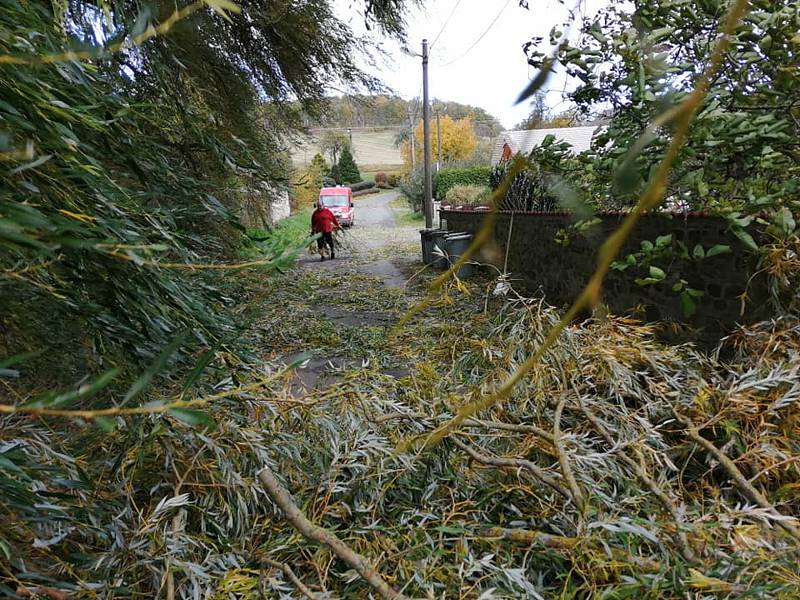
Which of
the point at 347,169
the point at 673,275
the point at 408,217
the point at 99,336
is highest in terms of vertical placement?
the point at 347,169

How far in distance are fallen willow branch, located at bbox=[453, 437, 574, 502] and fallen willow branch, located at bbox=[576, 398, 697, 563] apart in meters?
0.31

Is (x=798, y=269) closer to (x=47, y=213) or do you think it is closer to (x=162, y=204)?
(x=162, y=204)

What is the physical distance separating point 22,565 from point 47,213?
85cm

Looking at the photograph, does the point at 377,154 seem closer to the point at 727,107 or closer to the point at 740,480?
the point at 727,107

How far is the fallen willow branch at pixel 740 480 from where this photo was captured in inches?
69.6

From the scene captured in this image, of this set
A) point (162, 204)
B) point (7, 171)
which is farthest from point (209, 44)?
point (7, 171)

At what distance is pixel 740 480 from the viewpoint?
201cm

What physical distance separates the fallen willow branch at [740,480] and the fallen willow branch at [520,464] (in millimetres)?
674

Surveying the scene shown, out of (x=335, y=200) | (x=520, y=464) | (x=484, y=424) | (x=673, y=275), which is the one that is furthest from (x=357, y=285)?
(x=335, y=200)

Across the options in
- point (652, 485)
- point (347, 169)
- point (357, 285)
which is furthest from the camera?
point (347, 169)

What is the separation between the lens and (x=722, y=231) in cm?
Result: 415

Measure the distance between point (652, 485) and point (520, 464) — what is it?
463 millimetres

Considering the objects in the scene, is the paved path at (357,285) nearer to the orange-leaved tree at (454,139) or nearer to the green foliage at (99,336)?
the green foliage at (99,336)

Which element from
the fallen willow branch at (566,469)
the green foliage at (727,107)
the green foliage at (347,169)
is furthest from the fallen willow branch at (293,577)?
the green foliage at (347,169)
